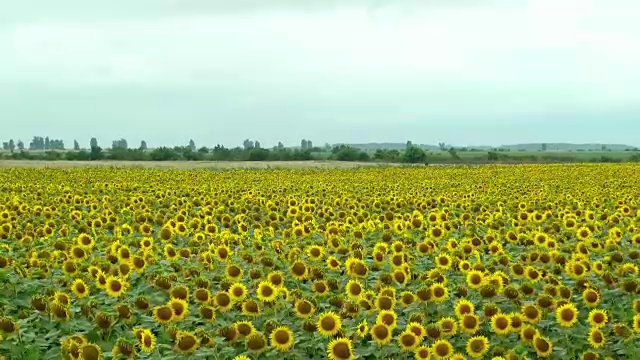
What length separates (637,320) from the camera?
5504 millimetres

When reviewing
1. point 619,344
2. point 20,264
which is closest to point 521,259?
point 619,344

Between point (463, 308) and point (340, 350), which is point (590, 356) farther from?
point (340, 350)

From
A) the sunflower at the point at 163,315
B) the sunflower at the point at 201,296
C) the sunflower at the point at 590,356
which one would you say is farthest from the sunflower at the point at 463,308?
the sunflower at the point at 163,315

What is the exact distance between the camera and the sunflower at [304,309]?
574 centimetres

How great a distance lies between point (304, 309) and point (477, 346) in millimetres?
1505

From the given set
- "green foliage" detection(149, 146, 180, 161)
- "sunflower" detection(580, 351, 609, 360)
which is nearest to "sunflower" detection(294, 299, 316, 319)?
"sunflower" detection(580, 351, 609, 360)

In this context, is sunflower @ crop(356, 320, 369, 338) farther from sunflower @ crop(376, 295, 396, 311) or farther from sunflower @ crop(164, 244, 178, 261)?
sunflower @ crop(164, 244, 178, 261)

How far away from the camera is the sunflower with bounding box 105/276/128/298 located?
6.18m

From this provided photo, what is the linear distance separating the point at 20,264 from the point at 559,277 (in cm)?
602

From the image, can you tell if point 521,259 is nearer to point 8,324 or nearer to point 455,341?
point 455,341

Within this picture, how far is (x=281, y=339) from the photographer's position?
17.1 ft

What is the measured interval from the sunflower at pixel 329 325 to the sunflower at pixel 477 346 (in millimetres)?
1078

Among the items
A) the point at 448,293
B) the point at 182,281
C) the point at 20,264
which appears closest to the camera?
the point at 448,293

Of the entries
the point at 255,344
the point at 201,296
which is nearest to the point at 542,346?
the point at 255,344
